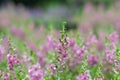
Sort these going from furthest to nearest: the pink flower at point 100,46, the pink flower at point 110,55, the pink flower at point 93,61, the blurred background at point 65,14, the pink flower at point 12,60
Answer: the blurred background at point 65,14 < the pink flower at point 100,46 < the pink flower at point 93,61 < the pink flower at point 110,55 < the pink flower at point 12,60

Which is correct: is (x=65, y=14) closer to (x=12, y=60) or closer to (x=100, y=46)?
(x=100, y=46)

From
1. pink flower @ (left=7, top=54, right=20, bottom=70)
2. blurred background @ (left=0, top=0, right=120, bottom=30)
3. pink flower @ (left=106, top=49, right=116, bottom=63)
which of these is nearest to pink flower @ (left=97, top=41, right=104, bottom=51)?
blurred background @ (left=0, top=0, right=120, bottom=30)

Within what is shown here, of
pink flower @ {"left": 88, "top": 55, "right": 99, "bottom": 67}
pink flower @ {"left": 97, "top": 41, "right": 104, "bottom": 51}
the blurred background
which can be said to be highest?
the blurred background

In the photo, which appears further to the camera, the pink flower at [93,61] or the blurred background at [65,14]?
the blurred background at [65,14]

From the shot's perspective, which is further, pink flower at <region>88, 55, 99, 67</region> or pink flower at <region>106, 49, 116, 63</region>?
pink flower at <region>88, 55, 99, 67</region>

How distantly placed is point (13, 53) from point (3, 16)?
912 centimetres

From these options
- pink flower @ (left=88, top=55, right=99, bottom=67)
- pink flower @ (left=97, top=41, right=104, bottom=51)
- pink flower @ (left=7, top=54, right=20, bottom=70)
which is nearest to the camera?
pink flower @ (left=7, top=54, right=20, bottom=70)

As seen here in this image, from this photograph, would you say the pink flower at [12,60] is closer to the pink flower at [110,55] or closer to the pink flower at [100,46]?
the pink flower at [110,55]

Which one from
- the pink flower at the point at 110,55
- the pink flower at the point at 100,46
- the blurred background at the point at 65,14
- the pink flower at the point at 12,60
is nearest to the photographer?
the pink flower at the point at 12,60

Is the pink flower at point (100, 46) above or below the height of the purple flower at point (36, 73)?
above

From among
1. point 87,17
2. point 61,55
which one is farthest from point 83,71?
point 87,17

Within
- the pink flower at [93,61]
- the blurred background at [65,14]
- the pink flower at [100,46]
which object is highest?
the blurred background at [65,14]

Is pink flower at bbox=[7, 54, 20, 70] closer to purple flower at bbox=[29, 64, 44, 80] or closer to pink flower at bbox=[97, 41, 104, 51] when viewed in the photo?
purple flower at bbox=[29, 64, 44, 80]

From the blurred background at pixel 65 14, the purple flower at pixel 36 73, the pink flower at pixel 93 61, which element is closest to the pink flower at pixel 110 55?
the pink flower at pixel 93 61
